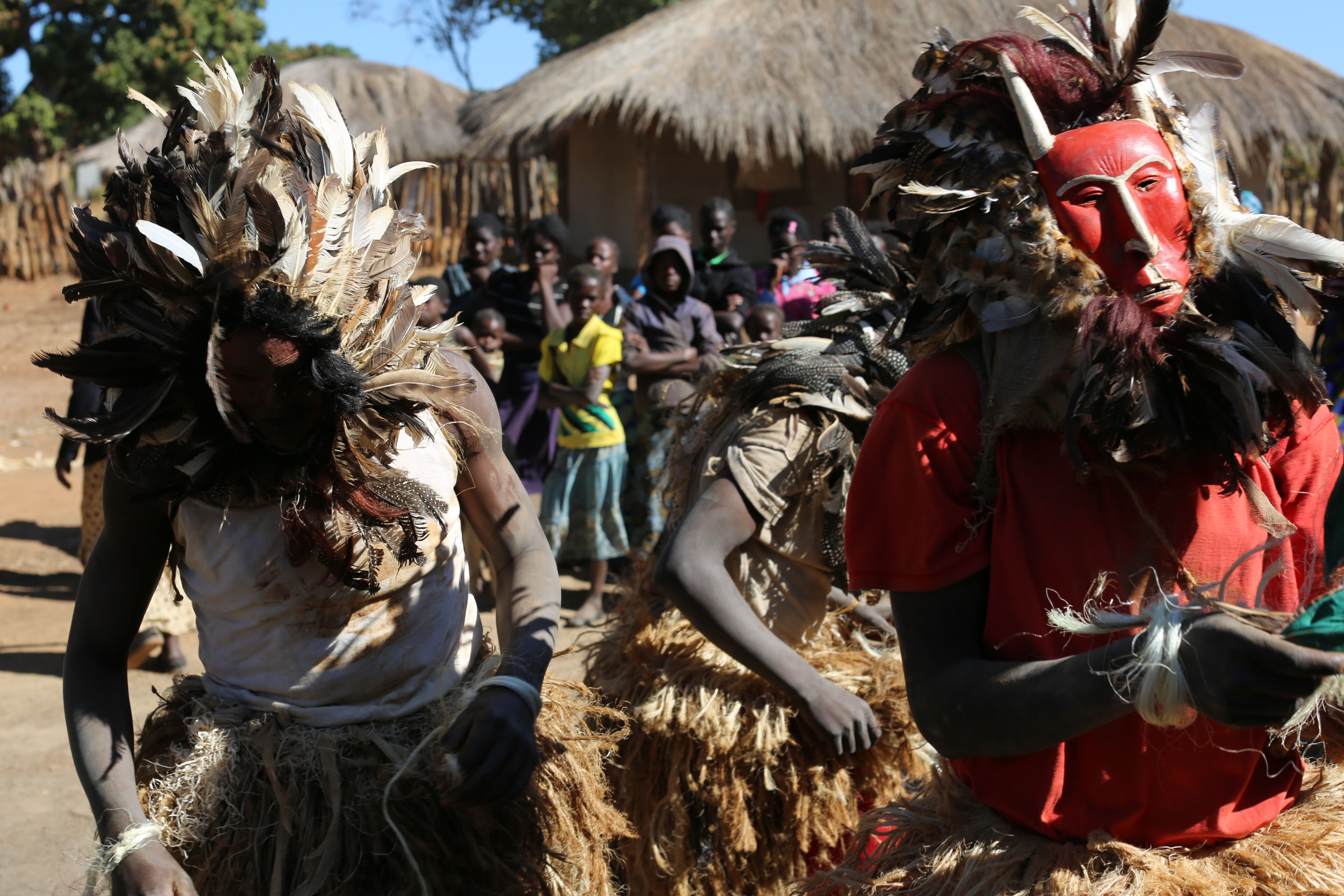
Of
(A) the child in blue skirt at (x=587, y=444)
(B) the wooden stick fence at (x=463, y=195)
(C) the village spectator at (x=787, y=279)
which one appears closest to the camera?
(A) the child in blue skirt at (x=587, y=444)

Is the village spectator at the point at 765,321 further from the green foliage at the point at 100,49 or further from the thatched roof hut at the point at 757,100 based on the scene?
the green foliage at the point at 100,49

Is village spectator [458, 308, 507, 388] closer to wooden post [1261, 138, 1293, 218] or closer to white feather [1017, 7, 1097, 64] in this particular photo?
white feather [1017, 7, 1097, 64]

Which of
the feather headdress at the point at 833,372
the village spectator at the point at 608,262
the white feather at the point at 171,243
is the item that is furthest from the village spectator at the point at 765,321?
the white feather at the point at 171,243

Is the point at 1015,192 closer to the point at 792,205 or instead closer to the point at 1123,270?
the point at 1123,270

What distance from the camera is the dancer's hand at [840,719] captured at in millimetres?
2424

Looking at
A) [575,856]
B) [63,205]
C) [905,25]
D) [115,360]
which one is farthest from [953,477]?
[63,205]

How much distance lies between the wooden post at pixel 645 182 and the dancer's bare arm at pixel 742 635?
11166 mm

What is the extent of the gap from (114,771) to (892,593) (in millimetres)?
1347

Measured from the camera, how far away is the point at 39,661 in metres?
5.98

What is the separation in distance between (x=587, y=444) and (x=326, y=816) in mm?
4893

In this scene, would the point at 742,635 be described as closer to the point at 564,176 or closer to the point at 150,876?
the point at 150,876

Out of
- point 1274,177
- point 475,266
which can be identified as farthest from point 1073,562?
point 1274,177

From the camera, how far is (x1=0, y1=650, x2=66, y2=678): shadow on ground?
19.0 feet

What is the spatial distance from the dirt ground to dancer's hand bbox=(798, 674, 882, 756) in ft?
2.47
